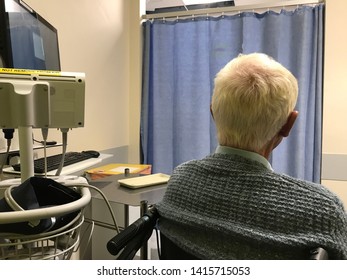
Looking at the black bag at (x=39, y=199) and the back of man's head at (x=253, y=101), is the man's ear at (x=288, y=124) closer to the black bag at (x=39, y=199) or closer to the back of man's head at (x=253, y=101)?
the back of man's head at (x=253, y=101)

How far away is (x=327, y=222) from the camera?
0.57 m

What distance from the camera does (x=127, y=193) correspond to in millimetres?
1127

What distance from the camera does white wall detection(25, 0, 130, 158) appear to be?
1.99 metres

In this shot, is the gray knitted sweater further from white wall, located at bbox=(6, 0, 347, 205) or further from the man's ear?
white wall, located at bbox=(6, 0, 347, 205)

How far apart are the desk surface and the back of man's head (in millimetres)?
440

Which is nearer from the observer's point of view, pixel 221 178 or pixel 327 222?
pixel 327 222

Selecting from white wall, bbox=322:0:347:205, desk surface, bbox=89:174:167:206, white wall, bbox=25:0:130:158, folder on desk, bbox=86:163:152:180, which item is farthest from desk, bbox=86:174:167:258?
white wall, bbox=322:0:347:205

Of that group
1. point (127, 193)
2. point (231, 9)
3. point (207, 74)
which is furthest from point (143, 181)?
point (231, 9)

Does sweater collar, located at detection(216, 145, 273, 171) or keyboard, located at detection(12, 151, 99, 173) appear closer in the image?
sweater collar, located at detection(216, 145, 273, 171)

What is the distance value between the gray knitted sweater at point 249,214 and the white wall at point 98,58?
1.43 meters
